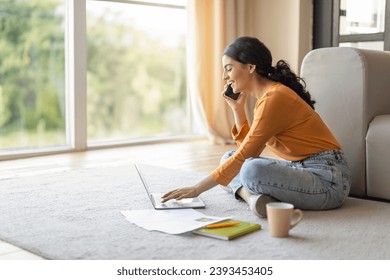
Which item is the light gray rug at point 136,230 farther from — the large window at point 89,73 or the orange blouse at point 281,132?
the large window at point 89,73

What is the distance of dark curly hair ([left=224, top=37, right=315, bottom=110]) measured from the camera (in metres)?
2.07

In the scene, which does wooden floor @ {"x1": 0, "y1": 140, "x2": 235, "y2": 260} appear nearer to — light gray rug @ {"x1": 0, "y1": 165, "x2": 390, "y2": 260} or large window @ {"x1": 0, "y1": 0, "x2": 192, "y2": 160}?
large window @ {"x1": 0, "y1": 0, "x2": 192, "y2": 160}

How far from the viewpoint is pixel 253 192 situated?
6.97ft

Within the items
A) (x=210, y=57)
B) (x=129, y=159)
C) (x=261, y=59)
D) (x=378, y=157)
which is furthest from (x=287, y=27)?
(x=261, y=59)

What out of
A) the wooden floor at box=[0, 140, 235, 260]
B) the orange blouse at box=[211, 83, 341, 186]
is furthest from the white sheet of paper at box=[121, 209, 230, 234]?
the wooden floor at box=[0, 140, 235, 260]

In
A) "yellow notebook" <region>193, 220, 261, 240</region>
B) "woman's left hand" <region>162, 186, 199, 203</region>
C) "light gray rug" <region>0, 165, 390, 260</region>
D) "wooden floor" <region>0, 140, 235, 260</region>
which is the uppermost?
"woman's left hand" <region>162, 186, 199, 203</region>

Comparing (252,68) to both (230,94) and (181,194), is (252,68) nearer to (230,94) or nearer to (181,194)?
(230,94)

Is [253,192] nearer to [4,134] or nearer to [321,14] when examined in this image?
[4,134]

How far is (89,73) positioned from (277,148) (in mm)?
2409

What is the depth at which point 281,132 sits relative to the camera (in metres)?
2.11

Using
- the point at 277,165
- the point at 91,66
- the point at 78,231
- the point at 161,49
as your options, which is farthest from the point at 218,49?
the point at 78,231

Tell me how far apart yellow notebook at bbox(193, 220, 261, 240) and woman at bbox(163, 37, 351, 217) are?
7.2 inches

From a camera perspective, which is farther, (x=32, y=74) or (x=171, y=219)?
(x=32, y=74)
